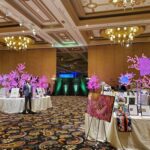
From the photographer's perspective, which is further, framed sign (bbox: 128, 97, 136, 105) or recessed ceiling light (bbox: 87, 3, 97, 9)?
recessed ceiling light (bbox: 87, 3, 97, 9)

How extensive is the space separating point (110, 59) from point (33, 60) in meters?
6.98

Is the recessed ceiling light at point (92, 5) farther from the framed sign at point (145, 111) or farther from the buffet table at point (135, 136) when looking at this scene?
the buffet table at point (135, 136)

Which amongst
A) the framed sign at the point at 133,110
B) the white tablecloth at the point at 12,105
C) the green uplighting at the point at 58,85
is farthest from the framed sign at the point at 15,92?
the green uplighting at the point at 58,85

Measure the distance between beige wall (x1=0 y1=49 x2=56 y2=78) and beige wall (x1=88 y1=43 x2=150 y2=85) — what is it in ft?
11.9

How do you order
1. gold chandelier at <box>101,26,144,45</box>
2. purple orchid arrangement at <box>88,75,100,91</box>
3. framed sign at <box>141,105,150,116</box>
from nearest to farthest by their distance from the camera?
→ 1. framed sign at <box>141,105,150,116</box>
2. purple orchid arrangement at <box>88,75,100,91</box>
3. gold chandelier at <box>101,26,144,45</box>

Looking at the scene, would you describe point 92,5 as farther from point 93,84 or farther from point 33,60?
point 33,60

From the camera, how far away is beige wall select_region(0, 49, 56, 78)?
722 inches

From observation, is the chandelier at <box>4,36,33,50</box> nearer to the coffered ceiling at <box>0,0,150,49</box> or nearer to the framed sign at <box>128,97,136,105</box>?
the coffered ceiling at <box>0,0,150,49</box>

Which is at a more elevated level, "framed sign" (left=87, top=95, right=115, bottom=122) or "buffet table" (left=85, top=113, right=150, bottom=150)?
"framed sign" (left=87, top=95, right=115, bottom=122)

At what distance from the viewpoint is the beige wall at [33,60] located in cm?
1833

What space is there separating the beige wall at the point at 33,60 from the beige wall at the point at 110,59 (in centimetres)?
363

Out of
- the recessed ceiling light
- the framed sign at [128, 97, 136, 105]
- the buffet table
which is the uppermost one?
the recessed ceiling light

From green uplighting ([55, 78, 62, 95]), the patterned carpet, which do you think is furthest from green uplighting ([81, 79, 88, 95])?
the patterned carpet

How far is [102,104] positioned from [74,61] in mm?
22148
